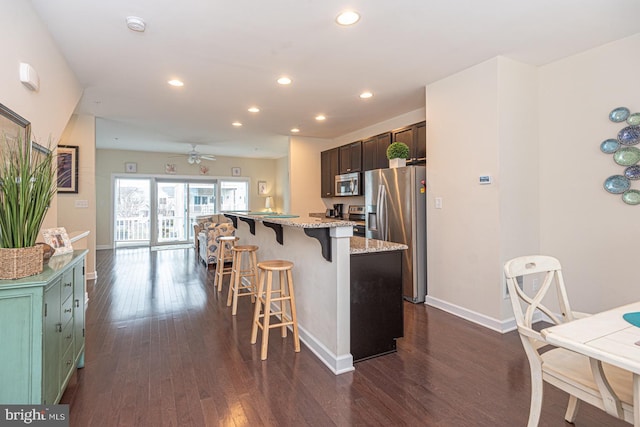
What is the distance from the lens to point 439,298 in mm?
3609

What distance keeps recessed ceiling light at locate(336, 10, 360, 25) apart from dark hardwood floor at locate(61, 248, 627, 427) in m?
2.55

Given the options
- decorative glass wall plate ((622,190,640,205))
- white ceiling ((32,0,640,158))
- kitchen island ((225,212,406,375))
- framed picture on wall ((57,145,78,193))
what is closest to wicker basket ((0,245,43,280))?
kitchen island ((225,212,406,375))

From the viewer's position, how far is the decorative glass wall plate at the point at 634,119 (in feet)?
8.38

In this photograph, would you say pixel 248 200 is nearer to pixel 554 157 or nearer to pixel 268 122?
pixel 268 122

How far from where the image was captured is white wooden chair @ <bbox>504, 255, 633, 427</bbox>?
3.97ft

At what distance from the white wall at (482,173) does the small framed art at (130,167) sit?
7.87 m

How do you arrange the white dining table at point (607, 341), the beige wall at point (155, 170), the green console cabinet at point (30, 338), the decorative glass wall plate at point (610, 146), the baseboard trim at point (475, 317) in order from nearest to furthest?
the white dining table at point (607, 341), the green console cabinet at point (30, 338), the decorative glass wall plate at point (610, 146), the baseboard trim at point (475, 317), the beige wall at point (155, 170)

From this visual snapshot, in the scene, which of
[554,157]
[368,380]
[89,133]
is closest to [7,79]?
[368,380]

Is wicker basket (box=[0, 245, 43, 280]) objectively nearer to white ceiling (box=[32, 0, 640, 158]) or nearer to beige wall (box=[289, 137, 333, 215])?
white ceiling (box=[32, 0, 640, 158])

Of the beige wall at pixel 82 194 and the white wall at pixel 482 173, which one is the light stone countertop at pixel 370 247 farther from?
the beige wall at pixel 82 194

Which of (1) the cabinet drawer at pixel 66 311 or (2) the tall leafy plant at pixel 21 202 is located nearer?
(2) the tall leafy plant at pixel 21 202

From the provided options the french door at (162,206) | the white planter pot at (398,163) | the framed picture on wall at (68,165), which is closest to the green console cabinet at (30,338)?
the white planter pot at (398,163)

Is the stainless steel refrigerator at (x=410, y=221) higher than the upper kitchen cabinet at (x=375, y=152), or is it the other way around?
the upper kitchen cabinet at (x=375, y=152)

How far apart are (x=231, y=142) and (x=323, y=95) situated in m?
3.90
